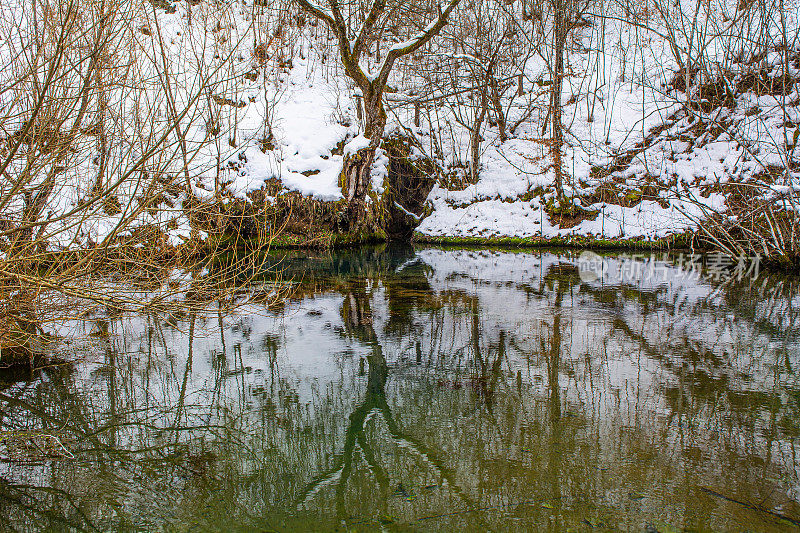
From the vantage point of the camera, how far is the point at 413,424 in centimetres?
405

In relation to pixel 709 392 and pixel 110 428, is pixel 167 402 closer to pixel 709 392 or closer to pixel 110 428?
pixel 110 428

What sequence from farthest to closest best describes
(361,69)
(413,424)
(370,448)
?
(361,69), (413,424), (370,448)

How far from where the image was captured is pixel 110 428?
13.2 feet

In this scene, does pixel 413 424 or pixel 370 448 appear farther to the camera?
pixel 413 424

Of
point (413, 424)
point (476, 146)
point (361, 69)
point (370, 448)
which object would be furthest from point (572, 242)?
point (370, 448)

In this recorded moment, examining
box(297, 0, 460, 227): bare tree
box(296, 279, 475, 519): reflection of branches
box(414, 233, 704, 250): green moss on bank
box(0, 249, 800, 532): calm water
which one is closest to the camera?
box(0, 249, 800, 532): calm water

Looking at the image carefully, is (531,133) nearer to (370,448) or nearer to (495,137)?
(495,137)

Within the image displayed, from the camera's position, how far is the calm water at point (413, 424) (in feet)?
9.69

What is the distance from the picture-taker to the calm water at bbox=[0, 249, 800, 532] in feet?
9.69

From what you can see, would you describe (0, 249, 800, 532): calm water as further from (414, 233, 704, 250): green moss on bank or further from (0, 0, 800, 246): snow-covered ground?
(0, 0, 800, 246): snow-covered ground

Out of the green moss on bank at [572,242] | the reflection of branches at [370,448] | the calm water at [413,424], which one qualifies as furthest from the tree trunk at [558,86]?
the reflection of branches at [370,448]

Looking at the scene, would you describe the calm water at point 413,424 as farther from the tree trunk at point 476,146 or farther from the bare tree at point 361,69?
the tree trunk at point 476,146

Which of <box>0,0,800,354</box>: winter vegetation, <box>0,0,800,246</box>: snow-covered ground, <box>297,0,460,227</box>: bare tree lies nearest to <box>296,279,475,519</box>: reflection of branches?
<box>0,0,800,354</box>: winter vegetation

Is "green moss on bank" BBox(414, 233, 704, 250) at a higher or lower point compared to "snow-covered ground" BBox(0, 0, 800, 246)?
lower
